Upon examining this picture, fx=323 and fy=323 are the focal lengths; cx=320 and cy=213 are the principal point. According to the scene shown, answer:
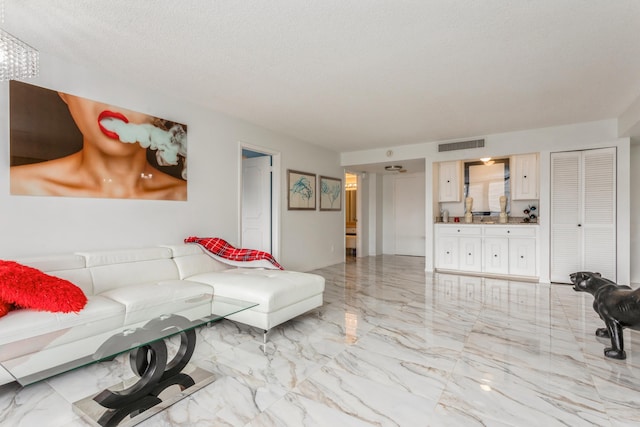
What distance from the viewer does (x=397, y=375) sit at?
207cm

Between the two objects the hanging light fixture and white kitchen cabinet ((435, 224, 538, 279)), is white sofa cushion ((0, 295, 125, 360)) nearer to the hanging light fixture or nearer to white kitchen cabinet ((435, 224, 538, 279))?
the hanging light fixture

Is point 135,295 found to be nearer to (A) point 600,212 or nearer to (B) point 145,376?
(B) point 145,376

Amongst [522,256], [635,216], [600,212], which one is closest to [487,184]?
[522,256]

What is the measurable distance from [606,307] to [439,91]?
7.74ft

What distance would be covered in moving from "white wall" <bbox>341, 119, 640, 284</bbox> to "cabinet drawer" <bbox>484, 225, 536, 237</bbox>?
0.16m

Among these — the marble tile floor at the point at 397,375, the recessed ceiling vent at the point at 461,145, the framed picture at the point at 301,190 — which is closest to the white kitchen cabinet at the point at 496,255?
the recessed ceiling vent at the point at 461,145

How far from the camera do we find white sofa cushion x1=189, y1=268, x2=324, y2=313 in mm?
2582

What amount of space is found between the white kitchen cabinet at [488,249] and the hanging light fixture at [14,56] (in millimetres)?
5570

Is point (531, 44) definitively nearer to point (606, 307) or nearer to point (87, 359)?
point (606, 307)

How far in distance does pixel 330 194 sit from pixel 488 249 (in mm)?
2917

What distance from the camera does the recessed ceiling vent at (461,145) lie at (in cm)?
522

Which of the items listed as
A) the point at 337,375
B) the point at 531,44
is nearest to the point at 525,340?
the point at 337,375

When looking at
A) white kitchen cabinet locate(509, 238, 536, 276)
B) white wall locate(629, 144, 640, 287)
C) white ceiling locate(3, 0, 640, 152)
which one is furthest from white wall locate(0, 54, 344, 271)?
white wall locate(629, 144, 640, 287)

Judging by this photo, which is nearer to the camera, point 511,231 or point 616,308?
point 616,308
